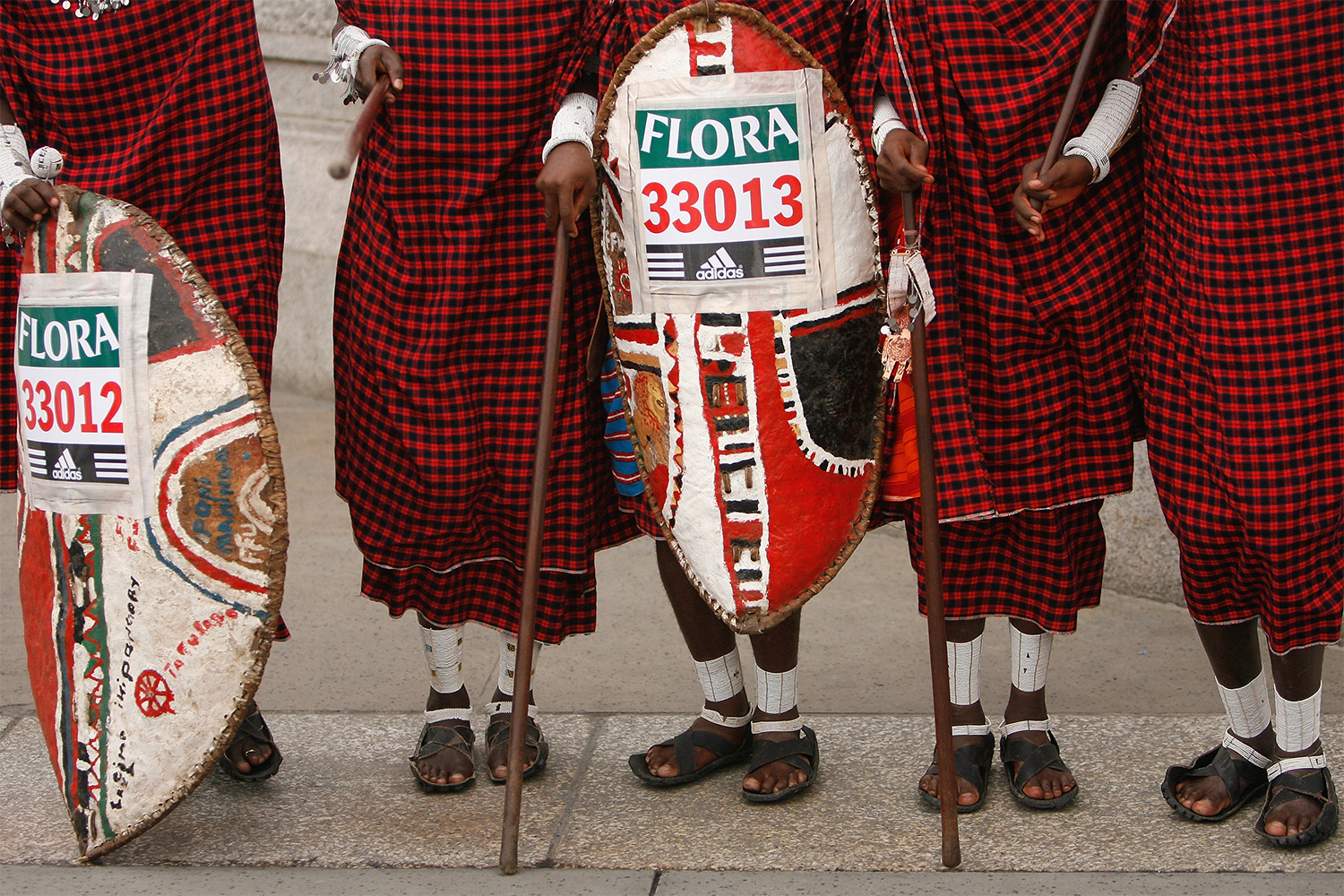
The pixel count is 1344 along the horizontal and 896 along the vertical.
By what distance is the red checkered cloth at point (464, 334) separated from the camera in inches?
107

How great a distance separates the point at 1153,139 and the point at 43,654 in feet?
7.15

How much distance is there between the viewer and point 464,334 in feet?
9.34

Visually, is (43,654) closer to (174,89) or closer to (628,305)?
(174,89)

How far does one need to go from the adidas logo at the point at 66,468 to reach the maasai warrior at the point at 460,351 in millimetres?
563

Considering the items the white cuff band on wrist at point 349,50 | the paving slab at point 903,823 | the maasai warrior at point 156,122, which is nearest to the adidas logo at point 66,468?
the maasai warrior at point 156,122

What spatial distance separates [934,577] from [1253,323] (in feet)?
2.27

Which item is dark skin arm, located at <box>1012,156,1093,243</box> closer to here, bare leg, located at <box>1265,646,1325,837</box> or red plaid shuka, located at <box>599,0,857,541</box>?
red plaid shuka, located at <box>599,0,857,541</box>

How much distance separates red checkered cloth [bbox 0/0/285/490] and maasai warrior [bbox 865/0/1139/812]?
1.21m

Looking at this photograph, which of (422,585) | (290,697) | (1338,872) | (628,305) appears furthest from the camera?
(290,697)

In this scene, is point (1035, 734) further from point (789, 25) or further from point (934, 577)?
point (789, 25)

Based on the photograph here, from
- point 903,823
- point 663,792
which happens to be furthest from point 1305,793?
point 663,792

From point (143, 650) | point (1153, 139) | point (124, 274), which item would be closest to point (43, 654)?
point (143, 650)

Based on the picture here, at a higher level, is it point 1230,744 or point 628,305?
point 628,305

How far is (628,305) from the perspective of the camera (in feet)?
8.83
